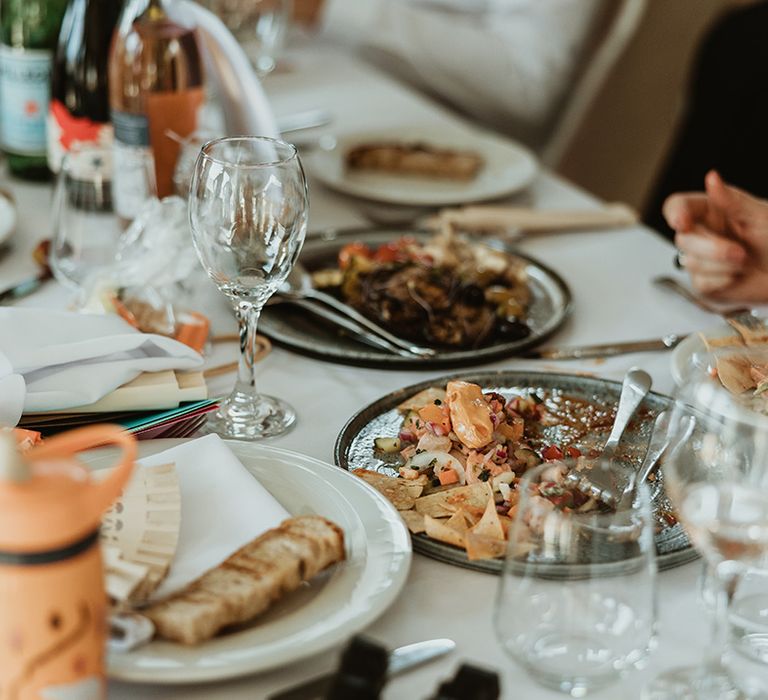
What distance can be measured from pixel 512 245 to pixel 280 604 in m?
0.99

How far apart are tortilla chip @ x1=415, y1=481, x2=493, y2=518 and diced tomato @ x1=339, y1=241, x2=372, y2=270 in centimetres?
56

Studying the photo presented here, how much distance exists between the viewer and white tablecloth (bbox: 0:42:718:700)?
0.74 m

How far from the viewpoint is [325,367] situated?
1230mm

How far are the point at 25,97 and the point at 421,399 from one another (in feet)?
3.37

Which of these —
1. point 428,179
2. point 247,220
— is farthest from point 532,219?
point 247,220

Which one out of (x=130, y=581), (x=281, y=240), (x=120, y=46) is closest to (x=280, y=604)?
(x=130, y=581)

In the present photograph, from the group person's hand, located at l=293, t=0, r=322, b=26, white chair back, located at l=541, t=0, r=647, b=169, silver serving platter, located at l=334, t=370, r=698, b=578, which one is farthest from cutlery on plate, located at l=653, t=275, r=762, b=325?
person's hand, located at l=293, t=0, r=322, b=26

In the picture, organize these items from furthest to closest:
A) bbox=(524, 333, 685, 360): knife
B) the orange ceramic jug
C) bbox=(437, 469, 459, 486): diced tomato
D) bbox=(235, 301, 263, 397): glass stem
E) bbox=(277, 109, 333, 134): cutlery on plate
A: bbox=(277, 109, 333, 134): cutlery on plate, bbox=(524, 333, 685, 360): knife, bbox=(235, 301, 263, 397): glass stem, bbox=(437, 469, 459, 486): diced tomato, the orange ceramic jug

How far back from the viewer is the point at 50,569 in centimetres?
57

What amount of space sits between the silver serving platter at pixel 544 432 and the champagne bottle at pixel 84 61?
32.5 inches

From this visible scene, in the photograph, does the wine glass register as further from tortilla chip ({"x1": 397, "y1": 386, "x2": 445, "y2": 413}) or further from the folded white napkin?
the folded white napkin

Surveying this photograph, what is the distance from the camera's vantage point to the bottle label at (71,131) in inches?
61.5

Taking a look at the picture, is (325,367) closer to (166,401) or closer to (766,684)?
(166,401)

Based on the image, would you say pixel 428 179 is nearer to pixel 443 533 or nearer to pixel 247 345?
pixel 247 345
